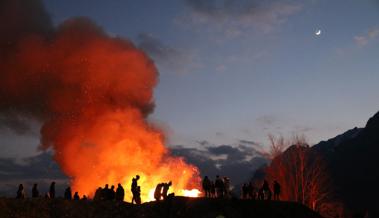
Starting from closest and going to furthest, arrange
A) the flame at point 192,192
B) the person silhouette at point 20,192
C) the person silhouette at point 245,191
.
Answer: the person silhouette at point 20,192 → the person silhouette at point 245,191 → the flame at point 192,192

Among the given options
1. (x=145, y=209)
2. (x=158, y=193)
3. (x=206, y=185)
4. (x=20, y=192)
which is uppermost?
(x=206, y=185)

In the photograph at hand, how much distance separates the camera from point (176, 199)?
38.2 m

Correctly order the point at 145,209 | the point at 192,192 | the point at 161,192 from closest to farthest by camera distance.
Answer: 1. the point at 145,209
2. the point at 161,192
3. the point at 192,192

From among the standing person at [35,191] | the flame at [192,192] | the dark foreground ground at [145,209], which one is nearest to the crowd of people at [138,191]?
the standing person at [35,191]

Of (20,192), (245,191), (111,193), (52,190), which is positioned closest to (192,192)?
(245,191)

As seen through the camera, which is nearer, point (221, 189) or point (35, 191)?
point (35, 191)

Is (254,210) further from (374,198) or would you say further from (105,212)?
(374,198)

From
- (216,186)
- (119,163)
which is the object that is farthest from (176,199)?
(119,163)

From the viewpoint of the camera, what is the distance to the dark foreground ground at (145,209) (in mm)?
34281

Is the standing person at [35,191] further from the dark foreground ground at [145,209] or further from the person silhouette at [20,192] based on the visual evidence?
the dark foreground ground at [145,209]

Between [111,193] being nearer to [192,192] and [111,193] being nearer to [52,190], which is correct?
[52,190]

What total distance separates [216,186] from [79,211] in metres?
12.0

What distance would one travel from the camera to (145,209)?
37031mm

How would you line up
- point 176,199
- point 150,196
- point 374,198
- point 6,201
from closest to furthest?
point 6,201 → point 176,199 → point 150,196 → point 374,198
